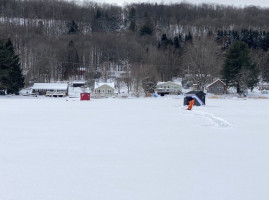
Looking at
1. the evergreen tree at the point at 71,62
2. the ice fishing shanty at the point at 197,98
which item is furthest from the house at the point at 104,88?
the ice fishing shanty at the point at 197,98

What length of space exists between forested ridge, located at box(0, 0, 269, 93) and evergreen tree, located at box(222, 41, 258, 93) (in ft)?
13.6

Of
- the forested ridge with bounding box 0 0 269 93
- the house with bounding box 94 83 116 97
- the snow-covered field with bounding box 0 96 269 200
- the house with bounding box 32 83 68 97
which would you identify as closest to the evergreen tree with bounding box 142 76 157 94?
the forested ridge with bounding box 0 0 269 93

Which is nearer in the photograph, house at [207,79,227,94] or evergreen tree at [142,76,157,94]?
evergreen tree at [142,76,157,94]

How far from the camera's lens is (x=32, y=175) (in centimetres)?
507

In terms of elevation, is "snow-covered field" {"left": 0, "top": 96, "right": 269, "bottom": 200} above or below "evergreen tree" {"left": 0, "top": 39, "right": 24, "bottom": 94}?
below

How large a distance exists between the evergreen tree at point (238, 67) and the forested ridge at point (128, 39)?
13.6 feet

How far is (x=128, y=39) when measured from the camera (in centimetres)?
8481

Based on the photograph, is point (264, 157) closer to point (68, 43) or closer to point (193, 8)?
point (68, 43)

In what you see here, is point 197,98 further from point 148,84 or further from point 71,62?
point 71,62

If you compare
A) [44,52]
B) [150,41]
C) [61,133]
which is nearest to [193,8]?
[150,41]

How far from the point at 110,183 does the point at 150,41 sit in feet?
269

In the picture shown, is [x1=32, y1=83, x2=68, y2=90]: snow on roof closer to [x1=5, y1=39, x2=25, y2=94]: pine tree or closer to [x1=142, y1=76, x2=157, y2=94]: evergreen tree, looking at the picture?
[x1=5, y1=39, x2=25, y2=94]: pine tree

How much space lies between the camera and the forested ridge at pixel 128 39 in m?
58.4

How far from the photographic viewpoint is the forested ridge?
58.4 meters
